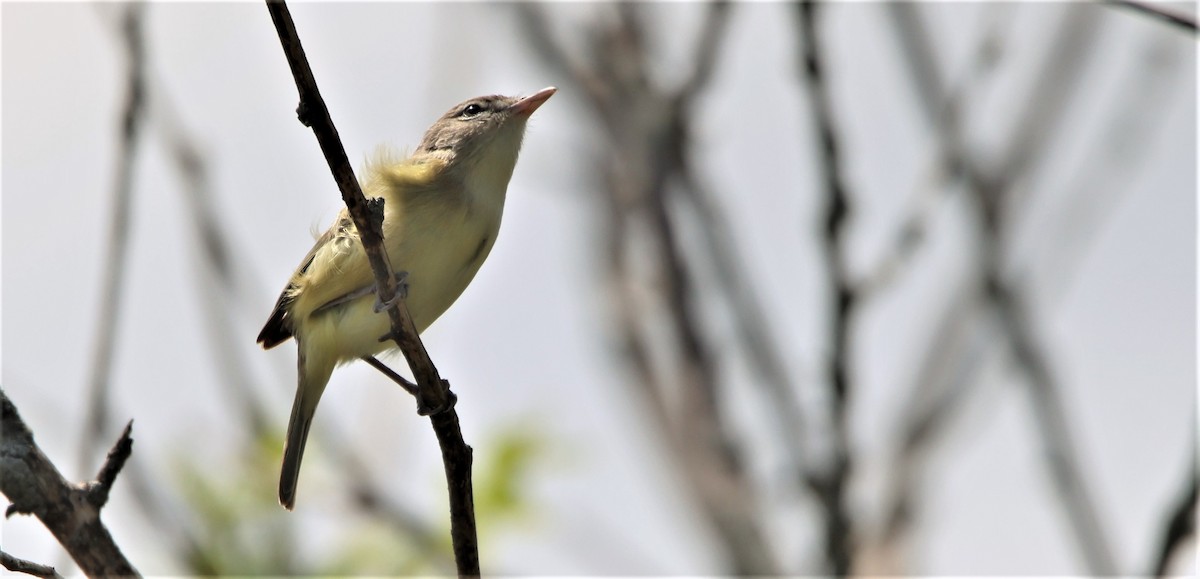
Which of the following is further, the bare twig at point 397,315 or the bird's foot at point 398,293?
the bird's foot at point 398,293

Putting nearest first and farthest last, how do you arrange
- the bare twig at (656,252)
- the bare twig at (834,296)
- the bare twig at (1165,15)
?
1. the bare twig at (1165,15)
2. the bare twig at (834,296)
3. the bare twig at (656,252)

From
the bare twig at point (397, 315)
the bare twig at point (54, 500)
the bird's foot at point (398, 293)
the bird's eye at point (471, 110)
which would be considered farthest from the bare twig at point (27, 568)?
the bird's eye at point (471, 110)

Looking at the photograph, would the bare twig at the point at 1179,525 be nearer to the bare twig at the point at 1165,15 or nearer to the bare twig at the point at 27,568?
the bare twig at the point at 1165,15

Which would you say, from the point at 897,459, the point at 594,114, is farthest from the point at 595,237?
the point at 897,459

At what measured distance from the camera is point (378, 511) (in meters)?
5.54

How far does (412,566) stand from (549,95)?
2275 millimetres

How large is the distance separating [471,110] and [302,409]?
1589 millimetres

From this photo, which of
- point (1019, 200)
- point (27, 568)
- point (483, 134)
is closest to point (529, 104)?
point (483, 134)

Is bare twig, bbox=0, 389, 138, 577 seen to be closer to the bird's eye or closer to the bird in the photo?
the bird

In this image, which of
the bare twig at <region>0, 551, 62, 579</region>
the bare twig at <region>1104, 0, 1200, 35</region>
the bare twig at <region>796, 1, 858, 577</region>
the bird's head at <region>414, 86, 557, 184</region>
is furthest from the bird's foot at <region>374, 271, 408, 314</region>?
the bare twig at <region>1104, 0, 1200, 35</region>

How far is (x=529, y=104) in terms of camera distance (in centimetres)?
500

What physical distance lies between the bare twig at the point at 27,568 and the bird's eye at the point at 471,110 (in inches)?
133

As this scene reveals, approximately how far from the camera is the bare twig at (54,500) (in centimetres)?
226

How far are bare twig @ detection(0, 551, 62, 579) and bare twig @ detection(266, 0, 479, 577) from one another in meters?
0.83
